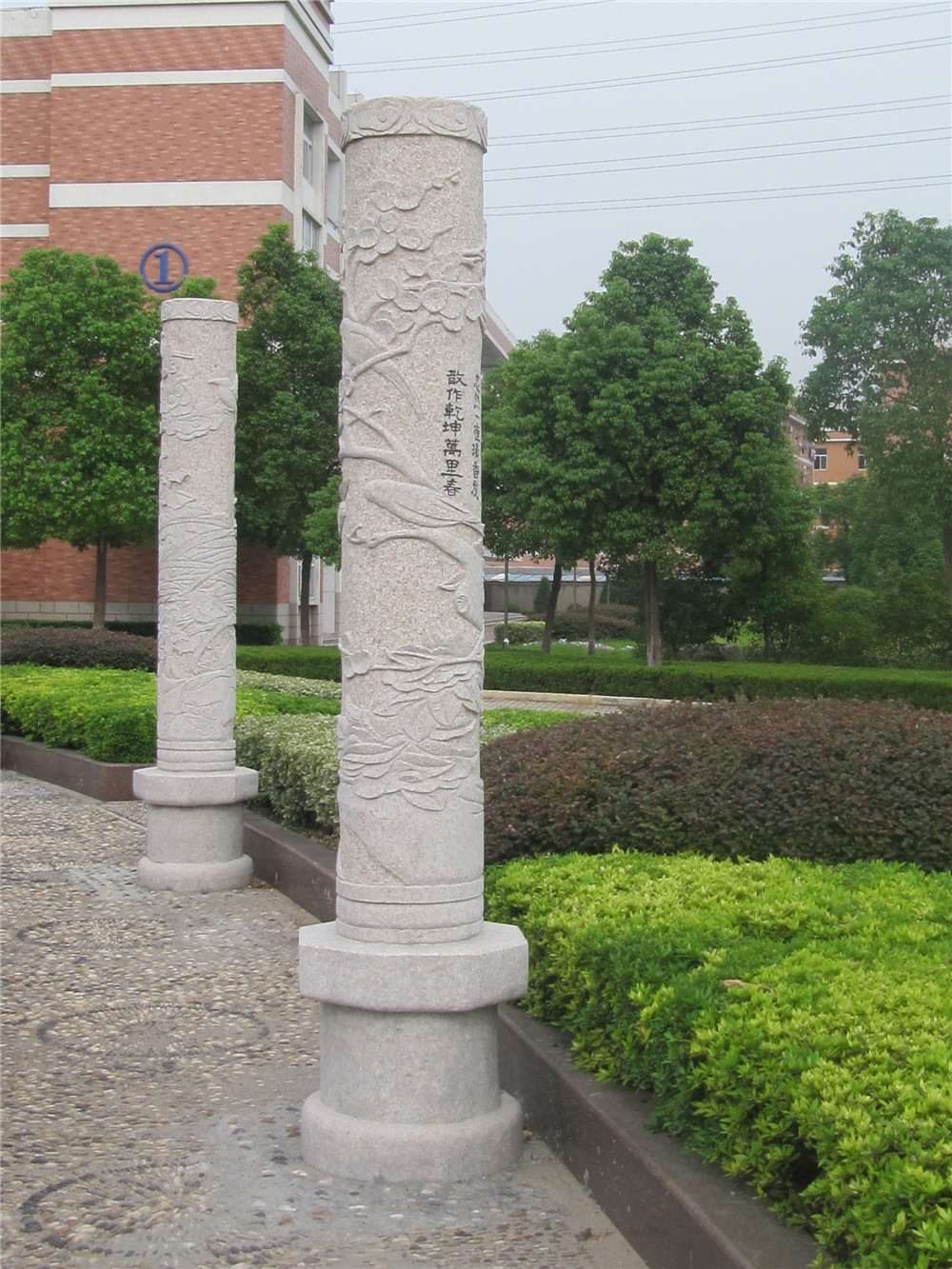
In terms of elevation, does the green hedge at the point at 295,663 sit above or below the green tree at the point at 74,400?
below

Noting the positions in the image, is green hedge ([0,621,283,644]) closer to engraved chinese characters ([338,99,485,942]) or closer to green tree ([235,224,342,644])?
green tree ([235,224,342,644])

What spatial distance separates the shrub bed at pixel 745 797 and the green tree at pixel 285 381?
16.5 m

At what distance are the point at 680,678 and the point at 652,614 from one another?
2.73m

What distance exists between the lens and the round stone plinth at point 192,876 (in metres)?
6.75

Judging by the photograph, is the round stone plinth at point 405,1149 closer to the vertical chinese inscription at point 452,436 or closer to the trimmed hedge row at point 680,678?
the vertical chinese inscription at point 452,436

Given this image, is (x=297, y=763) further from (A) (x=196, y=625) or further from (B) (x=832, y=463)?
(B) (x=832, y=463)

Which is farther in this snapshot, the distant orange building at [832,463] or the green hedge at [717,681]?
the distant orange building at [832,463]

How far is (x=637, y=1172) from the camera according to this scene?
9.53 feet

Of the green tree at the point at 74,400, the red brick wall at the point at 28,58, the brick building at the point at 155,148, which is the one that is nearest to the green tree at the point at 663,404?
the green tree at the point at 74,400

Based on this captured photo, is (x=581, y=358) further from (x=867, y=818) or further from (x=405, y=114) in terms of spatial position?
(x=405, y=114)

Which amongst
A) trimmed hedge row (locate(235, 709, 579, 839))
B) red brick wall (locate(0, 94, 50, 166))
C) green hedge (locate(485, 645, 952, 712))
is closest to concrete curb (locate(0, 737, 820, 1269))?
trimmed hedge row (locate(235, 709, 579, 839))

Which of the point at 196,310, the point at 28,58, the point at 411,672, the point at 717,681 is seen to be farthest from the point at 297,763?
the point at 28,58

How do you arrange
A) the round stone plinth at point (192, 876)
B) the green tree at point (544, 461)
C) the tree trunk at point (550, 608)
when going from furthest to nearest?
1. the tree trunk at point (550, 608)
2. the green tree at point (544, 461)
3. the round stone plinth at point (192, 876)

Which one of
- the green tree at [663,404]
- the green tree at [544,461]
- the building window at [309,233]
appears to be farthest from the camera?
the building window at [309,233]
